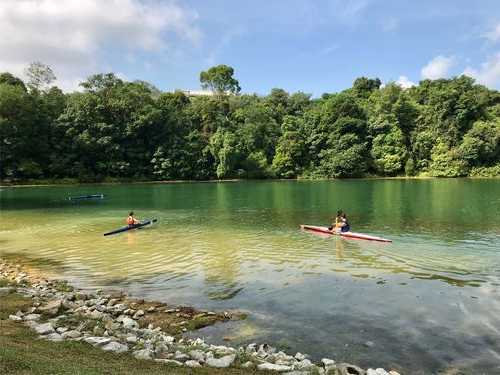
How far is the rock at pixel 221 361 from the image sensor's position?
25.4ft

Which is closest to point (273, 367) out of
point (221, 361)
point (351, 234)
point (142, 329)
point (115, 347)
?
point (221, 361)

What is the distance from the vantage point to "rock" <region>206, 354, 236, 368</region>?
774 centimetres

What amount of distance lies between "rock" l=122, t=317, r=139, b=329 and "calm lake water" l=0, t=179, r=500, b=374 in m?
1.75

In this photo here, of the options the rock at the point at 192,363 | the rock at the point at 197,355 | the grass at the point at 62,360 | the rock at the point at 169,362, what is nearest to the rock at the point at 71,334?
the grass at the point at 62,360

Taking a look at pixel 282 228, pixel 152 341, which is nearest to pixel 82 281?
pixel 152 341

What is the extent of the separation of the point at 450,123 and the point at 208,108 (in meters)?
53.4

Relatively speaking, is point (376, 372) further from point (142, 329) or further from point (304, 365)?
point (142, 329)

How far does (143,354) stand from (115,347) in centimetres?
58

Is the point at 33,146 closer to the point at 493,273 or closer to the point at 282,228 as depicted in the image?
the point at 282,228

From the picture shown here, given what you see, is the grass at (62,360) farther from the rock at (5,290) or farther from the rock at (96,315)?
the rock at (5,290)

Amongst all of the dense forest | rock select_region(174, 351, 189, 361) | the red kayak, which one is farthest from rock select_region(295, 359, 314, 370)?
the dense forest

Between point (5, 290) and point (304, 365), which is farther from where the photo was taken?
point (5, 290)

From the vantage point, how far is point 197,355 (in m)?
8.13

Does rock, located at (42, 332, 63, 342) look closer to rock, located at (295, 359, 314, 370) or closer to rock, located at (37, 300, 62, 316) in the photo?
rock, located at (37, 300, 62, 316)
